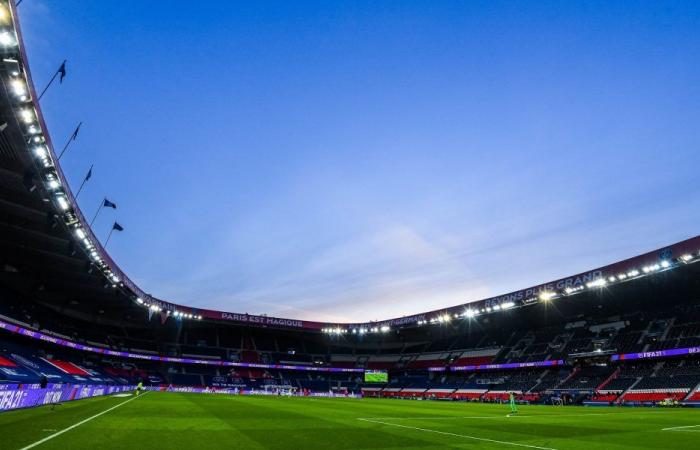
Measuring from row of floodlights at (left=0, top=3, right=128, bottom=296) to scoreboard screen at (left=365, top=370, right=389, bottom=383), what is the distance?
181 ft

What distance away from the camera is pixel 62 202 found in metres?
25.0

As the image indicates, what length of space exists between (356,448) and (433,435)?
12.3 feet

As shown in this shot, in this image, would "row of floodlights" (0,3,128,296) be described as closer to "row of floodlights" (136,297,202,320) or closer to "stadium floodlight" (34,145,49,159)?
"stadium floodlight" (34,145,49,159)

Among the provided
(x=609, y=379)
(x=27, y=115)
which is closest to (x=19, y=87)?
(x=27, y=115)

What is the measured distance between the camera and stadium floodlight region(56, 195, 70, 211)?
2455 centimetres

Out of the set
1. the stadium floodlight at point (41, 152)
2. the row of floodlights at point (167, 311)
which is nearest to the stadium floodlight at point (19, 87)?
the stadium floodlight at point (41, 152)

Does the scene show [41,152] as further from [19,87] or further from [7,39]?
[7,39]

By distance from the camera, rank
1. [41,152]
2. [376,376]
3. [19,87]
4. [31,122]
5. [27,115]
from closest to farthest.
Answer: [19,87] < [27,115] < [31,122] < [41,152] < [376,376]

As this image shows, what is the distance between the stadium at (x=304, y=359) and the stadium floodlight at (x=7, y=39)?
0.18ft

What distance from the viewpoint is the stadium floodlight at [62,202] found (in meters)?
24.5

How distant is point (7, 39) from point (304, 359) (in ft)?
241

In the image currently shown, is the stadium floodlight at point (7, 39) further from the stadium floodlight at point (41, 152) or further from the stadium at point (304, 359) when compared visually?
the stadium floodlight at point (41, 152)

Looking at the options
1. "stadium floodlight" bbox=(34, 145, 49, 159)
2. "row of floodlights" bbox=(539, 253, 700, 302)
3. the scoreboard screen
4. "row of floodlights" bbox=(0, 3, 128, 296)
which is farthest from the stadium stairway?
"stadium floodlight" bbox=(34, 145, 49, 159)

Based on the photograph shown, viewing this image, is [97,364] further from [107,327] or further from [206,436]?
[206,436]
